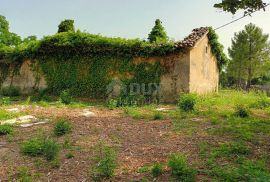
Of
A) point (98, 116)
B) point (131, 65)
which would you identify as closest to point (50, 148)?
point (98, 116)

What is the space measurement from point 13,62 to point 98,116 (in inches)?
491

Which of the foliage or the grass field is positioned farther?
the foliage

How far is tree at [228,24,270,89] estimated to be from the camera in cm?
4531

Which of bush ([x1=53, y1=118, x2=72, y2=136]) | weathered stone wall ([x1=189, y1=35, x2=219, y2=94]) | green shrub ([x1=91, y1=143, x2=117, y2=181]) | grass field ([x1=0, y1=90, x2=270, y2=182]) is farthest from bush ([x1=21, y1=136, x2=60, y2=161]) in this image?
weathered stone wall ([x1=189, y1=35, x2=219, y2=94])

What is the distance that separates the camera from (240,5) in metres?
8.43

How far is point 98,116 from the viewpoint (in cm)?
1151

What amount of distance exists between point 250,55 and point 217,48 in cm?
2652

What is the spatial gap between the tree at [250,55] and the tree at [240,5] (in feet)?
127

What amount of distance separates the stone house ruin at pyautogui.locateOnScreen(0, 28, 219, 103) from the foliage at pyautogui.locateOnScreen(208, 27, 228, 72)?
1.22 feet

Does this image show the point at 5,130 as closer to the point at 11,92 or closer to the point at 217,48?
the point at 11,92

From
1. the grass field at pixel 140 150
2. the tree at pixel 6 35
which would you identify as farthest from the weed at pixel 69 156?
the tree at pixel 6 35

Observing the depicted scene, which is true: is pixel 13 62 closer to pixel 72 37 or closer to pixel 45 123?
pixel 72 37

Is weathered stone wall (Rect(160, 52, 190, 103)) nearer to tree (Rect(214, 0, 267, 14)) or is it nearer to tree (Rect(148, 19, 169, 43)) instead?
tree (Rect(148, 19, 169, 43))

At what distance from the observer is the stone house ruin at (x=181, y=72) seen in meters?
16.4
